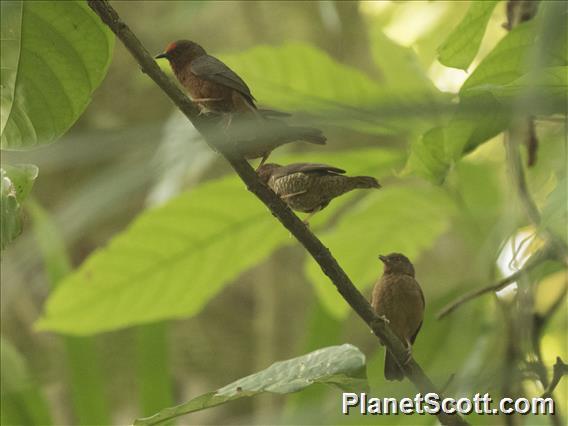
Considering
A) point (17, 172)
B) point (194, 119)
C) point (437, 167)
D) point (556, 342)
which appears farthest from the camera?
point (556, 342)

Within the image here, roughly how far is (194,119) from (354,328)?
2164 millimetres

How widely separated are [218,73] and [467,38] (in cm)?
28

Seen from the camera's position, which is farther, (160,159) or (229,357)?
(229,357)

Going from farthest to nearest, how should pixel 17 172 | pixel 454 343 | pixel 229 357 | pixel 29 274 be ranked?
pixel 229 357, pixel 454 343, pixel 17 172, pixel 29 274

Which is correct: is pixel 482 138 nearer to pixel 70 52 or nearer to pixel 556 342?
pixel 70 52

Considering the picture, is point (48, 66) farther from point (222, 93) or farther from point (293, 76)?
point (293, 76)

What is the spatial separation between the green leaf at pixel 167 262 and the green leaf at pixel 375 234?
0.38 ft

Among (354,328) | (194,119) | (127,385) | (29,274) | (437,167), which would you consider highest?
(354,328)

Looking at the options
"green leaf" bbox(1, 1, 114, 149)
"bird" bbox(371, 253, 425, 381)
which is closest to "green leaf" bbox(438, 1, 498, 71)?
"bird" bbox(371, 253, 425, 381)

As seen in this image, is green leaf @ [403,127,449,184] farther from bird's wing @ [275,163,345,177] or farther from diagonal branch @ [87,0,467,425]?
diagonal branch @ [87,0,467,425]

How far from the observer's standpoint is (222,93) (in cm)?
89

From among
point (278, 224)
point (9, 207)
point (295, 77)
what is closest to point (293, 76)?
point (295, 77)

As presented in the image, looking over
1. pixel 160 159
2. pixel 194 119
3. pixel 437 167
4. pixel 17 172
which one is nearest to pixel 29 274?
pixel 160 159

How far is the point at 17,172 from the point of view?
79cm
